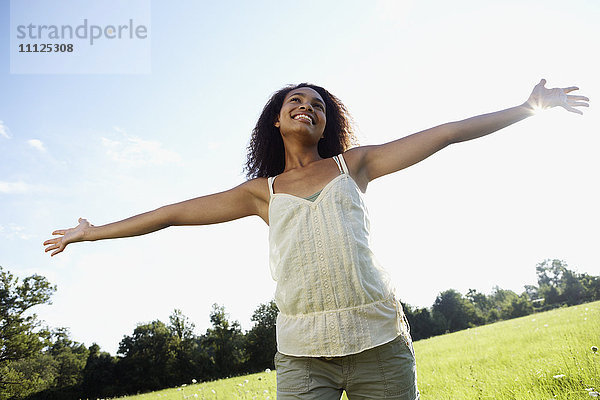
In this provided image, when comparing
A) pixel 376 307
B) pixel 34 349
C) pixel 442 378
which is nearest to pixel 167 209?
pixel 376 307

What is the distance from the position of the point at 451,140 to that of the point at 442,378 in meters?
4.93

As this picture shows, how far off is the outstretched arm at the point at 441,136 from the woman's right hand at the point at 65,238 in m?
1.99

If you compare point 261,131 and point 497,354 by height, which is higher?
point 261,131

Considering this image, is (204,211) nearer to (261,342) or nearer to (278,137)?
(278,137)

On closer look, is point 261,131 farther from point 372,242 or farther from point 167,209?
point 372,242

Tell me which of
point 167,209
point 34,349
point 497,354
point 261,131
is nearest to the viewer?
point 167,209

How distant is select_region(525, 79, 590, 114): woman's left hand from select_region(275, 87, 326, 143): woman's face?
1335 millimetres

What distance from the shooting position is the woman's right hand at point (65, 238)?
2.90m

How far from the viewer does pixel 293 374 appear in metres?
2.16

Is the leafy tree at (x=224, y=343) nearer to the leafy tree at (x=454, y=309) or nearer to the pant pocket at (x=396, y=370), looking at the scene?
the leafy tree at (x=454, y=309)

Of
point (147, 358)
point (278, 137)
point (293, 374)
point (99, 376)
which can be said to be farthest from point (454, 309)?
point (293, 374)

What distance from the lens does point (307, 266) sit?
222 centimetres

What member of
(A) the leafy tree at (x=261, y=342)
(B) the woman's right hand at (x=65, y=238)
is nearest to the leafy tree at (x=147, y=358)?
(A) the leafy tree at (x=261, y=342)

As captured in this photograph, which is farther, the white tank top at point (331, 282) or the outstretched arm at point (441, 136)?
the outstretched arm at point (441, 136)
